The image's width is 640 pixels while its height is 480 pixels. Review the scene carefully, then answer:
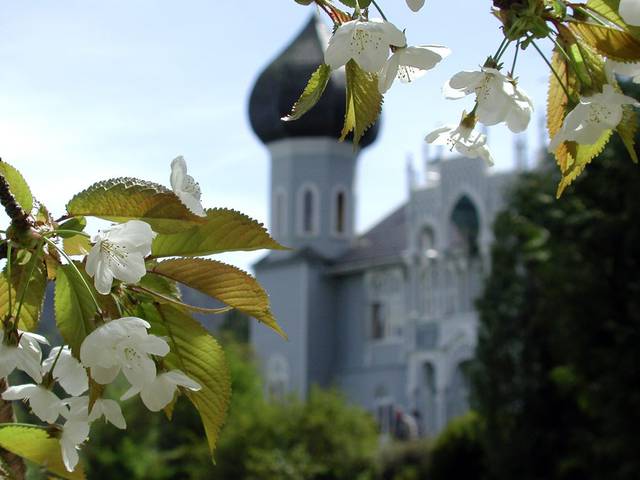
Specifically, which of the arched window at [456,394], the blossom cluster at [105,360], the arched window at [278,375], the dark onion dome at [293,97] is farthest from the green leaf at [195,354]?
the arched window at [278,375]

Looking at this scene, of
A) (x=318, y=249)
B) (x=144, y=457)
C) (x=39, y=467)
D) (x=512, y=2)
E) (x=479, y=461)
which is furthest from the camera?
(x=318, y=249)

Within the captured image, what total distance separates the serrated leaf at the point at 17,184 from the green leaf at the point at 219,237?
95 mm

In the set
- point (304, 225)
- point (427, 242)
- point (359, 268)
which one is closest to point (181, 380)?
point (427, 242)

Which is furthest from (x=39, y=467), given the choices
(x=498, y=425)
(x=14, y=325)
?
(x=498, y=425)

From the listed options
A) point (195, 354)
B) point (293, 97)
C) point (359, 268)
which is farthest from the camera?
point (359, 268)

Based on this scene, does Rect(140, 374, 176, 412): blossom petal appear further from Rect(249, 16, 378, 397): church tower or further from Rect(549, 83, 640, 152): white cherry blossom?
Rect(249, 16, 378, 397): church tower

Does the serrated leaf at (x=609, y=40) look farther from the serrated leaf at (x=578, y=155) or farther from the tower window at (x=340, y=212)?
the tower window at (x=340, y=212)

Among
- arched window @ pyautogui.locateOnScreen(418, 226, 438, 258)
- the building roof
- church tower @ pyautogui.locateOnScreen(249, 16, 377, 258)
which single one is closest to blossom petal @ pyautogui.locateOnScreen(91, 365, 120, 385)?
arched window @ pyautogui.locateOnScreen(418, 226, 438, 258)

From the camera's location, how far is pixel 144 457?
73.0ft

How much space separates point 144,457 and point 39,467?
851 inches

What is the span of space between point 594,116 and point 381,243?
28.7 metres

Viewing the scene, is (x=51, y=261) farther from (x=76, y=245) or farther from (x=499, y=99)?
(x=499, y=99)

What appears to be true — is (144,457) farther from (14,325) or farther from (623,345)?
(14,325)

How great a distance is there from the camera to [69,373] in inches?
40.6
